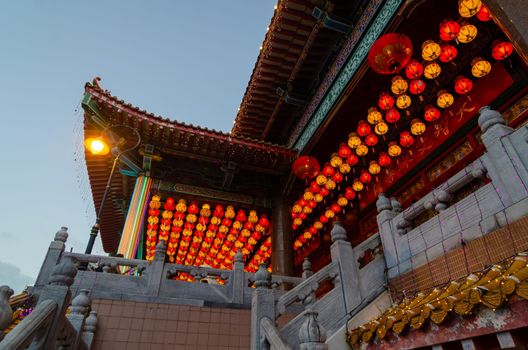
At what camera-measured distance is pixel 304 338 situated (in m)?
3.83

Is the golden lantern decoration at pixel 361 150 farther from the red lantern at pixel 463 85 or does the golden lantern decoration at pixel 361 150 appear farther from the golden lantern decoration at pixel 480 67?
the golden lantern decoration at pixel 480 67

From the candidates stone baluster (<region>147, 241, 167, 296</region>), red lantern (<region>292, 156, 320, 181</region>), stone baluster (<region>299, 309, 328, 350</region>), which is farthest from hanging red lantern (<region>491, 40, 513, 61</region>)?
stone baluster (<region>147, 241, 167, 296</region>)

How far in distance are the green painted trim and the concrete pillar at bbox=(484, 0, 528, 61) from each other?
3.61m

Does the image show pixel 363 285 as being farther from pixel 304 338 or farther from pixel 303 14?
pixel 303 14

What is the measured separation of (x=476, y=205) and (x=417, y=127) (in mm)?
4809

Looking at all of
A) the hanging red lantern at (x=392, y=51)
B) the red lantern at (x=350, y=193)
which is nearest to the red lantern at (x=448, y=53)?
the hanging red lantern at (x=392, y=51)

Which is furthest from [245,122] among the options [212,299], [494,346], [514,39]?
[494,346]

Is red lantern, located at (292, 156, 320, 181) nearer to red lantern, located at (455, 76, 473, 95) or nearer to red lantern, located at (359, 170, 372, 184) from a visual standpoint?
red lantern, located at (359, 170, 372, 184)

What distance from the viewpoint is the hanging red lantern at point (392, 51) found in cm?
748

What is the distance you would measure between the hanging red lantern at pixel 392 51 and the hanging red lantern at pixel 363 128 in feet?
7.56

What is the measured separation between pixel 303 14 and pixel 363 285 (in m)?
7.57

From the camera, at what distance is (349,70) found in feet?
32.1

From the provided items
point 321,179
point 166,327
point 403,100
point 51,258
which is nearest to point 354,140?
point 403,100

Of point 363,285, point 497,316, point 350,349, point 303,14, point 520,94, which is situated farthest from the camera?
point 303,14
